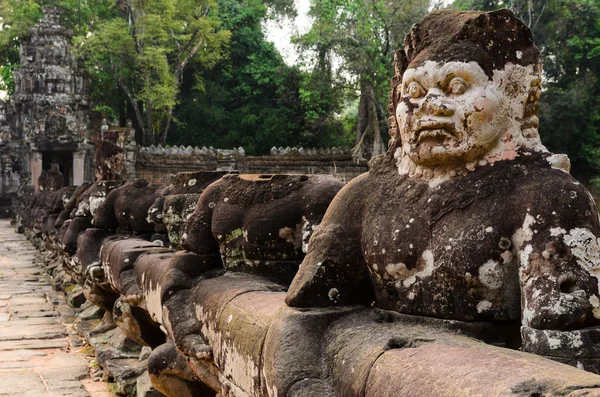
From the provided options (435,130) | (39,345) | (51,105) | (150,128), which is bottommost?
(39,345)

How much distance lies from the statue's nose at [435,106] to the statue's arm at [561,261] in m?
0.47

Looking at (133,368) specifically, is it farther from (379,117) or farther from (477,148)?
(379,117)

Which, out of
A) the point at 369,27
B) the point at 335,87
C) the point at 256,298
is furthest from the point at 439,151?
the point at 335,87

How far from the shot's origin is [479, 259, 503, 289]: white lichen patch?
234 centimetres

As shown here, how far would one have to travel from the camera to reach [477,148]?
2.50 m

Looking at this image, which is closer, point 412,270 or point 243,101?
point 412,270

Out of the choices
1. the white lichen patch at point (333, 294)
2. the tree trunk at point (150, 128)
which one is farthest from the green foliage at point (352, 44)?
the white lichen patch at point (333, 294)

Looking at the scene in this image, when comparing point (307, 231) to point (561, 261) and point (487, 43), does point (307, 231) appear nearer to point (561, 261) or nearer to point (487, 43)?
point (487, 43)

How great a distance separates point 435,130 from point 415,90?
7.6 inches

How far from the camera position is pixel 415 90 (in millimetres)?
2623

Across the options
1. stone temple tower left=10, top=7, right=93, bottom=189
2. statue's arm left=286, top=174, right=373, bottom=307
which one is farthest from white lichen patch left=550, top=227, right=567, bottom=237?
stone temple tower left=10, top=7, right=93, bottom=189

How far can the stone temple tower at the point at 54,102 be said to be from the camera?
31.0m

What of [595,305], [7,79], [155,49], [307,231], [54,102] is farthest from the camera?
[7,79]

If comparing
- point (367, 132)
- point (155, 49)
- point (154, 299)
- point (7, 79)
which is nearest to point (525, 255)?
point (154, 299)
